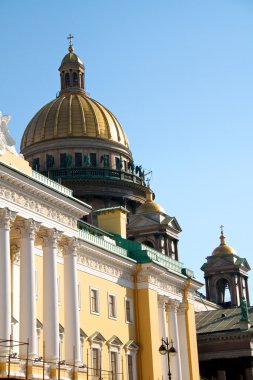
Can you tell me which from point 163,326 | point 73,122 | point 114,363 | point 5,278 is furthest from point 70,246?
point 73,122

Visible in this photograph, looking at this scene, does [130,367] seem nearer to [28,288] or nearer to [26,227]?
[28,288]

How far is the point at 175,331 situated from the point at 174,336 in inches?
14.9

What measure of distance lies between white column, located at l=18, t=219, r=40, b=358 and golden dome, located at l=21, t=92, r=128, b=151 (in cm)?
4166

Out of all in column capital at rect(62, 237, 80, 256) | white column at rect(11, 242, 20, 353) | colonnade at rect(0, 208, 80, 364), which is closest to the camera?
colonnade at rect(0, 208, 80, 364)

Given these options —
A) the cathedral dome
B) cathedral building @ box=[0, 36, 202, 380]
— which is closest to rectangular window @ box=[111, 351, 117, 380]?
cathedral building @ box=[0, 36, 202, 380]

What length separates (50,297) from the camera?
36.8 metres

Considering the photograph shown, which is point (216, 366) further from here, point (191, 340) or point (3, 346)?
point (3, 346)

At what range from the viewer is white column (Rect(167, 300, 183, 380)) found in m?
51.5

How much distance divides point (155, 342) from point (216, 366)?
79.8ft

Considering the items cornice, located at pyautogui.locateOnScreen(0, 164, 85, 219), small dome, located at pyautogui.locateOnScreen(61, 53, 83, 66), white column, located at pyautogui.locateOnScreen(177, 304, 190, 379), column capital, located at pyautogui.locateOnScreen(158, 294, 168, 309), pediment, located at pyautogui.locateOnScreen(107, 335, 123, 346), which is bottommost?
pediment, located at pyautogui.locateOnScreen(107, 335, 123, 346)

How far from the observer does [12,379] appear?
31047 millimetres

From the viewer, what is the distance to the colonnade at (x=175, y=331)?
166 ft

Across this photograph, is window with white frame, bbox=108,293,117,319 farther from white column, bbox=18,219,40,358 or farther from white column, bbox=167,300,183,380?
white column, bbox=18,219,40,358

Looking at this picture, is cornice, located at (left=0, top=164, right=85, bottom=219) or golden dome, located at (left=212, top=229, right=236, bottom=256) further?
golden dome, located at (left=212, top=229, right=236, bottom=256)
